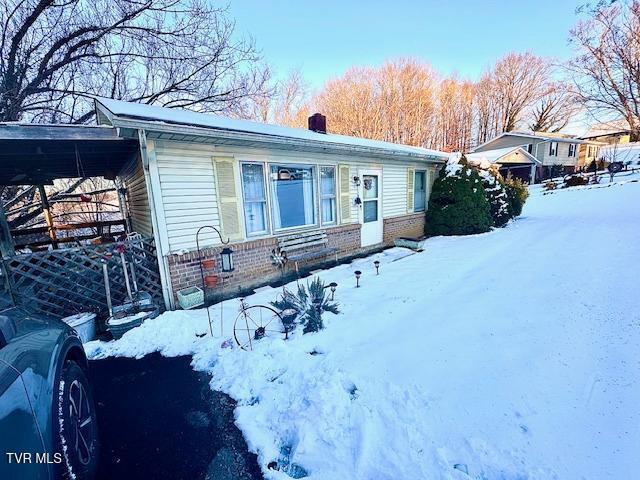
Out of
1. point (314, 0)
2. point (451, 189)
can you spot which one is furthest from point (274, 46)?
point (451, 189)

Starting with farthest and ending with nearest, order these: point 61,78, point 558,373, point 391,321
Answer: point 61,78 → point 391,321 → point 558,373

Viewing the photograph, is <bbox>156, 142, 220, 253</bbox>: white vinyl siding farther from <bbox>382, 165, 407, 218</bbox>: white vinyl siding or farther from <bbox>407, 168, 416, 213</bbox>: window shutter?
<bbox>407, 168, 416, 213</bbox>: window shutter

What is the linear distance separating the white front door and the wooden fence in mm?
5188

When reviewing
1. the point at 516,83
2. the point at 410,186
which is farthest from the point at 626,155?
the point at 410,186

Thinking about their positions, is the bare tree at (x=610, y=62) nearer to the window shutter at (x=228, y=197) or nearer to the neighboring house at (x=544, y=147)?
the neighboring house at (x=544, y=147)

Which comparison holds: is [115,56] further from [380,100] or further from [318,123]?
[380,100]

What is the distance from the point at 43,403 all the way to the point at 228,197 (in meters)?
3.96

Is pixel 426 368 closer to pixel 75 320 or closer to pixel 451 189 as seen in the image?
pixel 75 320

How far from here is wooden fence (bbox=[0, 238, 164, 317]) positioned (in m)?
3.99

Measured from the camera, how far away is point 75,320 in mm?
3756

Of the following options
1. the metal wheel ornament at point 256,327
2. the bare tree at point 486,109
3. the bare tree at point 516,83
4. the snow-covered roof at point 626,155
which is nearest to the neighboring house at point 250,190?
the metal wheel ornament at point 256,327

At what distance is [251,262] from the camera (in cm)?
554

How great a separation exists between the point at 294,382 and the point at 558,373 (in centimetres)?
242

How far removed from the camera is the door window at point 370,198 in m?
7.73
